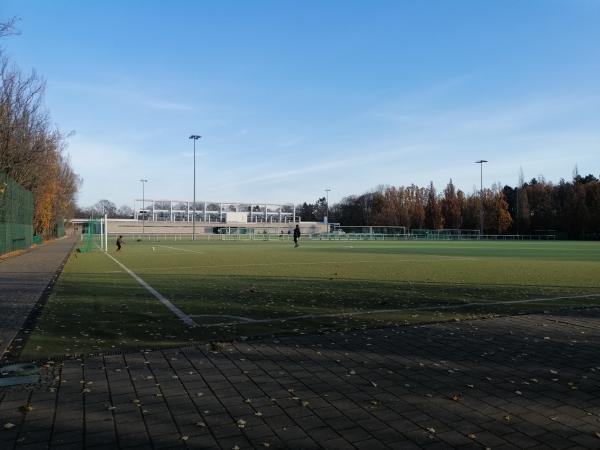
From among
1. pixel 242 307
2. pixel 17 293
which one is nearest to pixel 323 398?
pixel 242 307

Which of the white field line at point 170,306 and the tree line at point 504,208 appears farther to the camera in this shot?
the tree line at point 504,208

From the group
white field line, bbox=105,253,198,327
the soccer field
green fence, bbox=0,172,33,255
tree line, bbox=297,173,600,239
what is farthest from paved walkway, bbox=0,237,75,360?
tree line, bbox=297,173,600,239

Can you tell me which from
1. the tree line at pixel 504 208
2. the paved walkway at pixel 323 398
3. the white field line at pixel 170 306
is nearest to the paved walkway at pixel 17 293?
the paved walkway at pixel 323 398

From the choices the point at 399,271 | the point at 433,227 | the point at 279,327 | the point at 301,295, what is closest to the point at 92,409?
the point at 279,327

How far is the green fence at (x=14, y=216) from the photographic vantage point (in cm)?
2755

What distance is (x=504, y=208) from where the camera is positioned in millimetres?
93750

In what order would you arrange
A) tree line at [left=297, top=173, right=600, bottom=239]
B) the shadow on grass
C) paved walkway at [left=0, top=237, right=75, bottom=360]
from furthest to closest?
tree line at [left=297, top=173, right=600, bottom=239] < paved walkway at [left=0, top=237, right=75, bottom=360] < the shadow on grass

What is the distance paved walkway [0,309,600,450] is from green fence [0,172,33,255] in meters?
24.2

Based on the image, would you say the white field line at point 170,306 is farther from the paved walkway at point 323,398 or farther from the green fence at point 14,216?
the green fence at point 14,216

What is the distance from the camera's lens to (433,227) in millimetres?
105125

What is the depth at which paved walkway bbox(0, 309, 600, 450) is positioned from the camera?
3.86 meters

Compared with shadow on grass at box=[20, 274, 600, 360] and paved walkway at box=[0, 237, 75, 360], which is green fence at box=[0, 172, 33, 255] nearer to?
paved walkway at box=[0, 237, 75, 360]

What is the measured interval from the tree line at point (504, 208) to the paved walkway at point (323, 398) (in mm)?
84372

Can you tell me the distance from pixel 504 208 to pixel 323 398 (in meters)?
96.4
